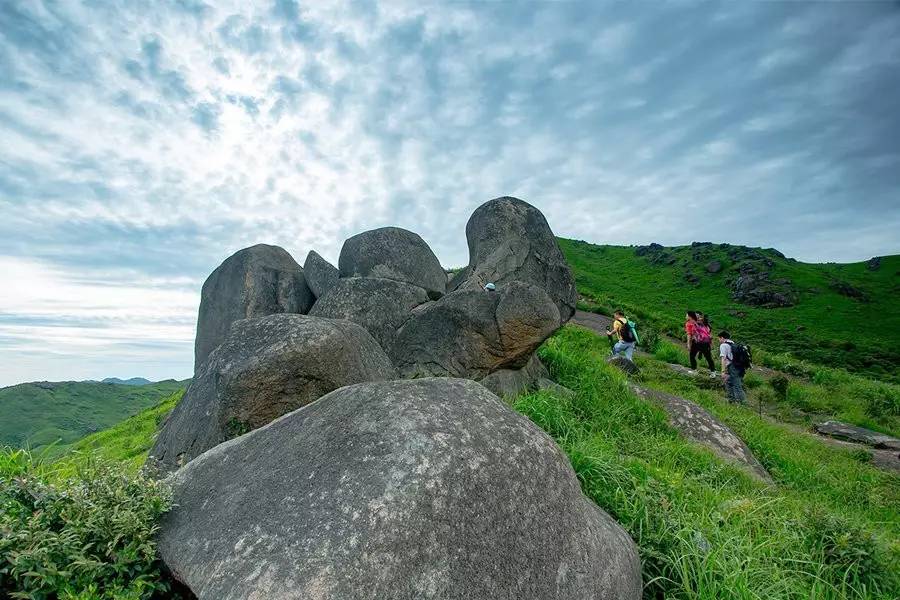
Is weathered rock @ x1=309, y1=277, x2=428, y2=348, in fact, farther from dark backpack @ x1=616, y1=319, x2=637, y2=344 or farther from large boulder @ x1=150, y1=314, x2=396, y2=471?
dark backpack @ x1=616, y1=319, x2=637, y2=344

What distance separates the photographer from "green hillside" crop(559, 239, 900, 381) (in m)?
38.9

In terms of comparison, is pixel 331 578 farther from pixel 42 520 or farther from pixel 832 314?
pixel 832 314

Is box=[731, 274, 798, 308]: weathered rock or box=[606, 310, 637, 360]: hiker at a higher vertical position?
box=[731, 274, 798, 308]: weathered rock

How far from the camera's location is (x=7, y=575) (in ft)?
10.7

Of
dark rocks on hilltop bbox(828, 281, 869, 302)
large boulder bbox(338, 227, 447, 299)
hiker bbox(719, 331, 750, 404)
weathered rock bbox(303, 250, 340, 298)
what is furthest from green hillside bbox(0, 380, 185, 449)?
dark rocks on hilltop bbox(828, 281, 869, 302)

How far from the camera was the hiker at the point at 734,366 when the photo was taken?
15.8 meters

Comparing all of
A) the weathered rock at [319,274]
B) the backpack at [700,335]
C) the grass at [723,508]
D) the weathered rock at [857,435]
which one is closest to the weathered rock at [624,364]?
the backpack at [700,335]

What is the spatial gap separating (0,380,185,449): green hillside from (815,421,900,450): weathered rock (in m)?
42.6

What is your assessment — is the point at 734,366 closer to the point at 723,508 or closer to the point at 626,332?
the point at 626,332

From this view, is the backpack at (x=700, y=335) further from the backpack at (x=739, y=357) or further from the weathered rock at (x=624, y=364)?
the weathered rock at (x=624, y=364)

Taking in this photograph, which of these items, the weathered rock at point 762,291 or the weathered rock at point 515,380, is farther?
the weathered rock at point 762,291

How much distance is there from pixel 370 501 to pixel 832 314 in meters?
60.1

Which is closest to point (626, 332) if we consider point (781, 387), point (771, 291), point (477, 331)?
point (781, 387)

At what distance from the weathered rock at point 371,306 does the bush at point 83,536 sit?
20.6 ft
